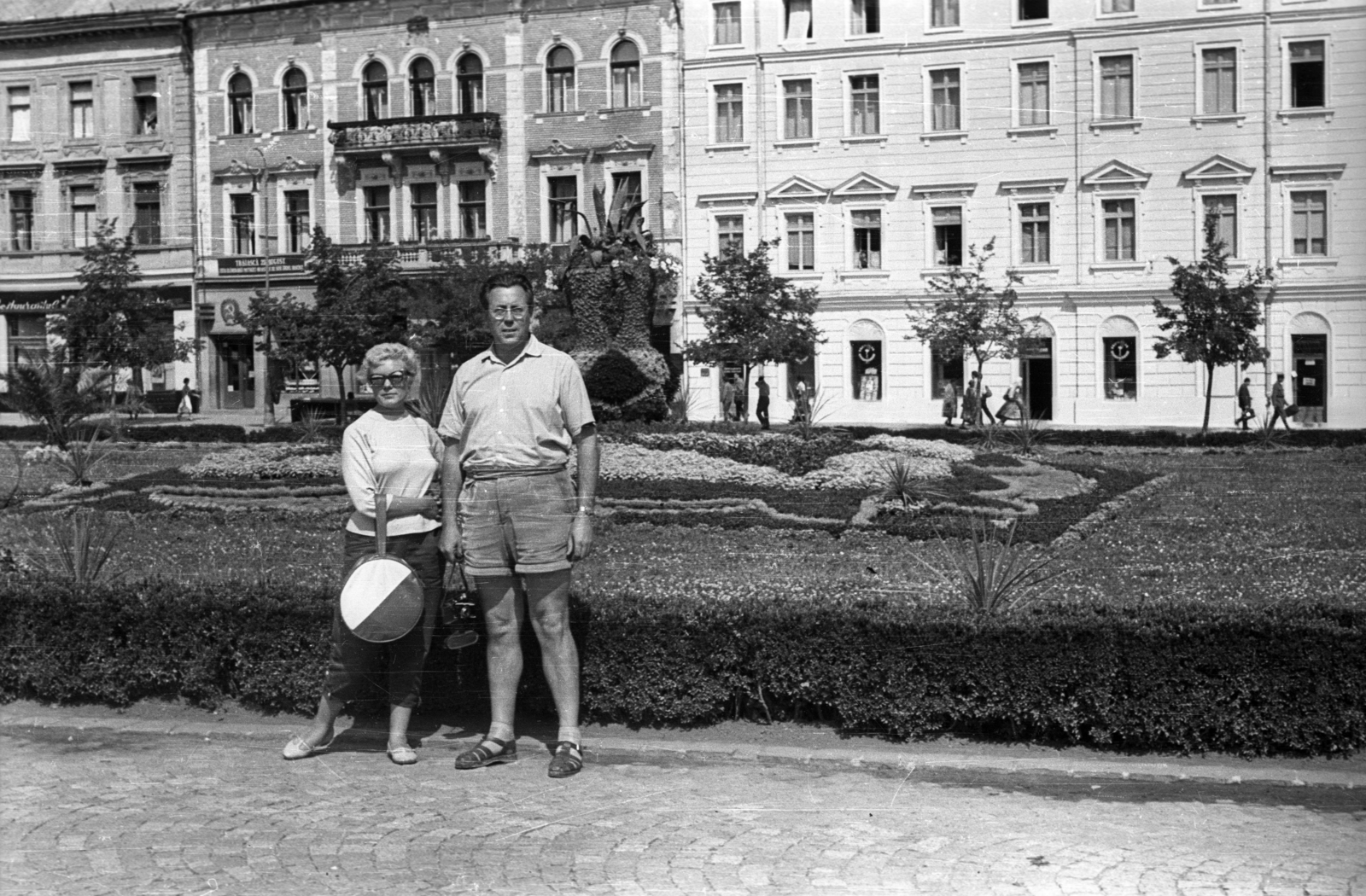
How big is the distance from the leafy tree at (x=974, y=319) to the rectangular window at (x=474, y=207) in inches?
407

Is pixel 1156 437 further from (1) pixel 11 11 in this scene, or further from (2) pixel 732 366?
(1) pixel 11 11

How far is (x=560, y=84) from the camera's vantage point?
37.9 meters

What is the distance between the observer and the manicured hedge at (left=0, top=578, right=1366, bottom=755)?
649 cm

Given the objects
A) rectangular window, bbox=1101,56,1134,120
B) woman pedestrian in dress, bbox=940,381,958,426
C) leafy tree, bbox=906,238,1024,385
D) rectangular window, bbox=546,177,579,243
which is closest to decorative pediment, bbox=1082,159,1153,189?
rectangular window, bbox=1101,56,1134,120

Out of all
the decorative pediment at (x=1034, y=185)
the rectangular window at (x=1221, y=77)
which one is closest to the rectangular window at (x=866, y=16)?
the decorative pediment at (x=1034, y=185)

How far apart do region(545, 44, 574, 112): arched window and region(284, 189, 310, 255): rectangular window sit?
27.9 feet

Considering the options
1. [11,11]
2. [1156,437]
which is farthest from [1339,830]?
[1156,437]

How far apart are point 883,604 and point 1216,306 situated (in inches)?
1047

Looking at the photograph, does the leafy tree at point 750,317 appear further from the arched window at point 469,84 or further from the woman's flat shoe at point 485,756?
the woman's flat shoe at point 485,756

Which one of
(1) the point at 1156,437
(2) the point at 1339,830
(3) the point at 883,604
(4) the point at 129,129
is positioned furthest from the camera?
(1) the point at 1156,437

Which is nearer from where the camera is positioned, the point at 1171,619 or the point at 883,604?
the point at 1171,619

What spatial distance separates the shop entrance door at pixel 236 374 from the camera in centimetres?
2822

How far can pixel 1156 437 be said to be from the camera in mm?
25250

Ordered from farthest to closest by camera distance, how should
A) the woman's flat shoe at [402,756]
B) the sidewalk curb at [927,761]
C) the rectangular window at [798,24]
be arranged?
1. the rectangular window at [798,24]
2. the woman's flat shoe at [402,756]
3. the sidewalk curb at [927,761]
